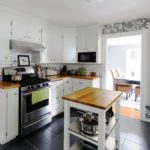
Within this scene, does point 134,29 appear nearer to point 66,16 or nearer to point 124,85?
point 66,16

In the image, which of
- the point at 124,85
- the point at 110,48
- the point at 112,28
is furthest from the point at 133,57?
the point at 112,28

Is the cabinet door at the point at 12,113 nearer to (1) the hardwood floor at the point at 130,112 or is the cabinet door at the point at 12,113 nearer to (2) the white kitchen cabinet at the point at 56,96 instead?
(2) the white kitchen cabinet at the point at 56,96

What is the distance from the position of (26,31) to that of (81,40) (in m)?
1.53

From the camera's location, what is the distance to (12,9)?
2.61m

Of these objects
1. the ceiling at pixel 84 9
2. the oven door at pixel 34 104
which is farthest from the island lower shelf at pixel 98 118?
the ceiling at pixel 84 9

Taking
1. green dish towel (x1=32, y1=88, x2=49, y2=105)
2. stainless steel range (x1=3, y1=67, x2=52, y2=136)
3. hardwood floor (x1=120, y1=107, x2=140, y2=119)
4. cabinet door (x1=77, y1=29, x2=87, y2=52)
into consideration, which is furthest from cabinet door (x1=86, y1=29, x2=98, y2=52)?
hardwood floor (x1=120, y1=107, x2=140, y2=119)

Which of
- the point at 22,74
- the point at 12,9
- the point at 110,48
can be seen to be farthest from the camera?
the point at 110,48

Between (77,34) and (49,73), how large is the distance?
1392 millimetres

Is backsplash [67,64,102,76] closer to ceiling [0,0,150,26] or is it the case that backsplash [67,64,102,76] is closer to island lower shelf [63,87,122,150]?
ceiling [0,0,150,26]

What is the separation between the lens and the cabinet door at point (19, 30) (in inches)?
105

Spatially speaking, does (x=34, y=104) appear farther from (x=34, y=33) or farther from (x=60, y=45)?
(x=60, y=45)

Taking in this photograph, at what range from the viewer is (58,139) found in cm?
239

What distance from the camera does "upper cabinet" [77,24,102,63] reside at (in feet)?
11.6

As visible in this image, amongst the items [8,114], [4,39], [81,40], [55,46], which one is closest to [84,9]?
[81,40]
